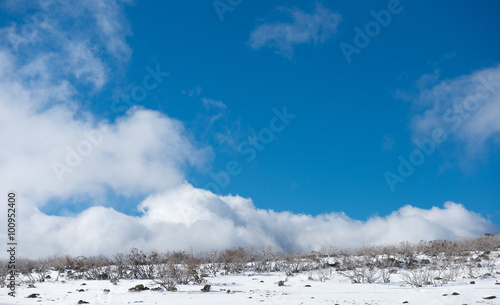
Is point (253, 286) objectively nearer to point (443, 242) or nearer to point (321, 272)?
point (321, 272)

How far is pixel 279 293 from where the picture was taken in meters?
16.9

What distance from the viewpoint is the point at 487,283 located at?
1798 centimetres

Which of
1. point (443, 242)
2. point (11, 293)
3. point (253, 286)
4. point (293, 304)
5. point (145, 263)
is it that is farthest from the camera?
point (443, 242)

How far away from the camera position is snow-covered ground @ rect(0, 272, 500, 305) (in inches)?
571

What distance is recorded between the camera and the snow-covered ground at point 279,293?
14.5 metres

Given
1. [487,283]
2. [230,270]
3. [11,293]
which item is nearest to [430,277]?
[487,283]

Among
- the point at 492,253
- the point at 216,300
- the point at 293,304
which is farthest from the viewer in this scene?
the point at 492,253

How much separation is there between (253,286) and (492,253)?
2074 cm

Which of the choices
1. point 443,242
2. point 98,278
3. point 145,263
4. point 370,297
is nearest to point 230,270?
point 145,263

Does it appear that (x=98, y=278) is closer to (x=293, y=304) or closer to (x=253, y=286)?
(x=253, y=286)

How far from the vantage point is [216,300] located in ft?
49.4

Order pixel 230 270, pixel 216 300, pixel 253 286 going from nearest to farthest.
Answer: pixel 216 300 < pixel 253 286 < pixel 230 270

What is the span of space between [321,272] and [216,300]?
9569 mm

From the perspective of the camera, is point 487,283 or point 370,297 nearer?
point 370,297
